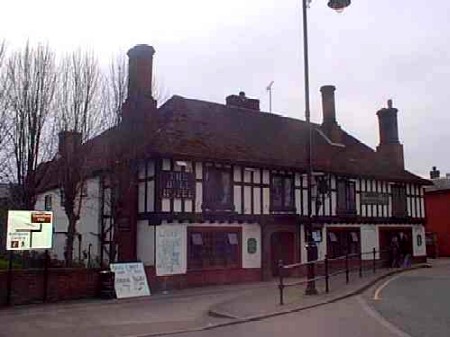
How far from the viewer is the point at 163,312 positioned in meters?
16.0

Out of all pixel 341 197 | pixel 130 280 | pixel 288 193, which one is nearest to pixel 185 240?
pixel 130 280

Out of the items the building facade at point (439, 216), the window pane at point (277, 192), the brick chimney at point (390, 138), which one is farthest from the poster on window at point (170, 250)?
the building facade at point (439, 216)

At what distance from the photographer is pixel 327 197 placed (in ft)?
96.5

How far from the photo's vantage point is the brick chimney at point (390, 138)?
36.2 metres

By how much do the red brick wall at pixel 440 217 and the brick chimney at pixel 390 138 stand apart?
10649mm

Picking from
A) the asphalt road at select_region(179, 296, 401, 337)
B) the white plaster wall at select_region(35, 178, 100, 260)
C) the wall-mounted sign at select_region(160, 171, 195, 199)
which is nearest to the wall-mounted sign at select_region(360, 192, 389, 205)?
the wall-mounted sign at select_region(160, 171, 195, 199)

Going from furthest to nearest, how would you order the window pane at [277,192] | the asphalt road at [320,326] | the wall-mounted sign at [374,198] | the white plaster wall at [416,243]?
the white plaster wall at [416,243] → the wall-mounted sign at [374,198] → the window pane at [277,192] → the asphalt road at [320,326]

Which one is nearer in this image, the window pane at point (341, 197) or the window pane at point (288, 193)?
the window pane at point (288, 193)

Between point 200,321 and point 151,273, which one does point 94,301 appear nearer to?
point 151,273

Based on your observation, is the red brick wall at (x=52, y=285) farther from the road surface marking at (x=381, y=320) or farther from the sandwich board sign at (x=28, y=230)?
the road surface marking at (x=381, y=320)

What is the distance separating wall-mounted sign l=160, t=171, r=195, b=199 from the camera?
2309 centimetres

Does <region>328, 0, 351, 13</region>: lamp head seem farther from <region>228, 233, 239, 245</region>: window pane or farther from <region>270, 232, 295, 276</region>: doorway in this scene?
<region>270, 232, 295, 276</region>: doorway

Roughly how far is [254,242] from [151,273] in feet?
18.6

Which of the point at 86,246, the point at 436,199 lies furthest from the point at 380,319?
the point at 436,199
